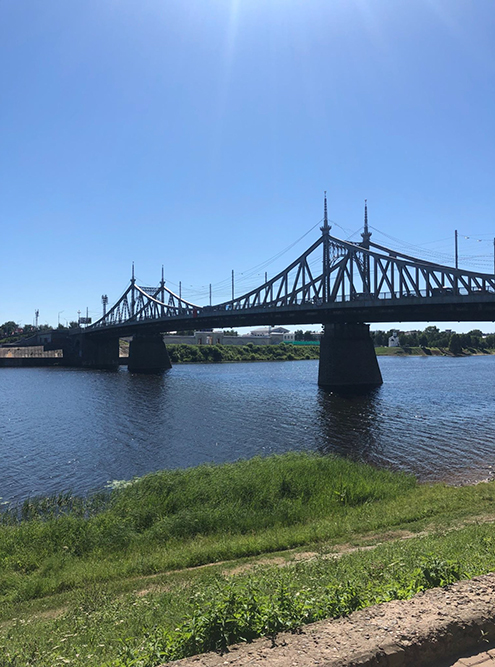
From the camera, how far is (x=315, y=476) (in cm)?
1517

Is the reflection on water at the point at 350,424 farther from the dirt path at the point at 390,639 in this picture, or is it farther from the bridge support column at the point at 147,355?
the bridge support column at the point at 147,355

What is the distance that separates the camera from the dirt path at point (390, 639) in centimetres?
388

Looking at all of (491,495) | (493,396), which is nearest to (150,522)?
(491,495)

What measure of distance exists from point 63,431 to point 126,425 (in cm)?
397

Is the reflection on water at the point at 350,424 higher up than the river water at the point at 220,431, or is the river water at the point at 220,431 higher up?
the river water at the point at 220,431

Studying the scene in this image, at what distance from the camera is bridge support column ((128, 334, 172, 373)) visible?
3499 inches

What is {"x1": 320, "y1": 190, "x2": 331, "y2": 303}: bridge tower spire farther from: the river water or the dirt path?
the dirt path

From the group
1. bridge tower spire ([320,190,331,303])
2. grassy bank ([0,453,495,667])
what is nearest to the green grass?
bridge tower spire ([320,190,331,303])

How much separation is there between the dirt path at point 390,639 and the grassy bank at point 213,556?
0.32 metres

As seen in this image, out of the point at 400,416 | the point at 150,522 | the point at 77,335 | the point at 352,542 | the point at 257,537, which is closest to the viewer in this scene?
the point at 352,542

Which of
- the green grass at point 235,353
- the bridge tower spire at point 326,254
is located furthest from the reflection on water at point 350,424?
the green grass at point 235,353

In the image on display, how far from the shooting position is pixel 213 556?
944 cm

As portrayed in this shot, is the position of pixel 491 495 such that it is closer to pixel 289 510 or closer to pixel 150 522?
pixel 289 510

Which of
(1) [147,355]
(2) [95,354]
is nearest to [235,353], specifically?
(2) [95,354]
